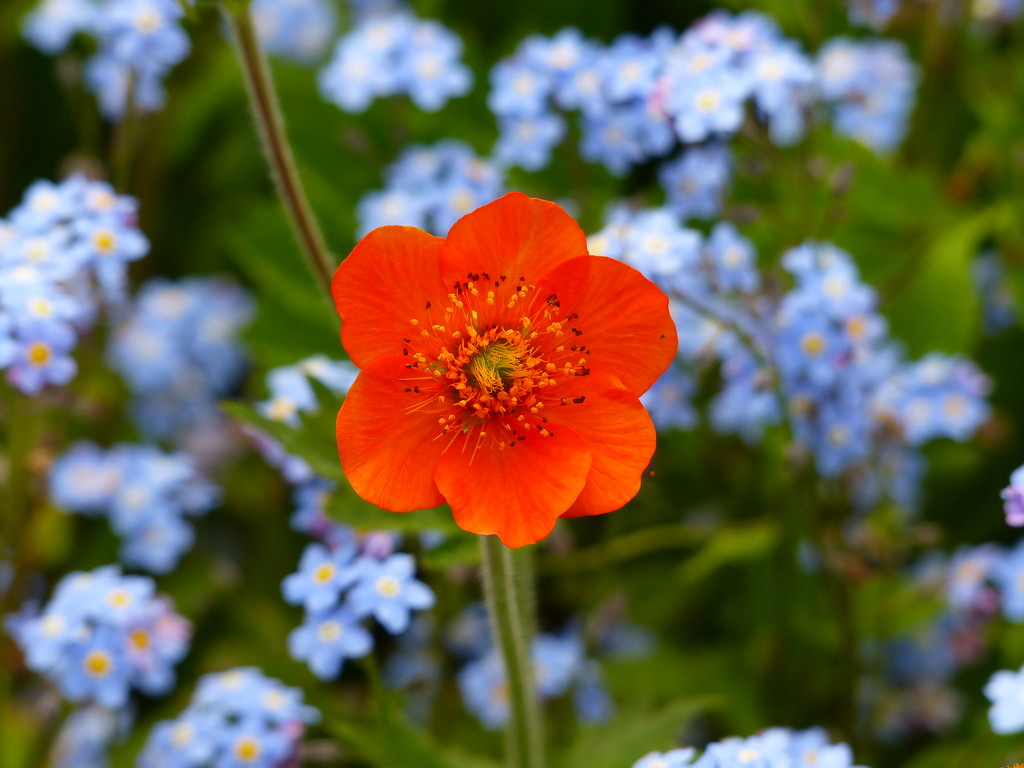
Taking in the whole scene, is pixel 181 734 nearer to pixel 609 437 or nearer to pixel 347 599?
pixel 347 599

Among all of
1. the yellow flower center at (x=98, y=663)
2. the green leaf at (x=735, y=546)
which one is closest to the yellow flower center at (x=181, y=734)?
the yellow flower center at (x=98, y=663)

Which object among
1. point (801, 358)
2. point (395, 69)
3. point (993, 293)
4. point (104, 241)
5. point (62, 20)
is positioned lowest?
point (801, 358)

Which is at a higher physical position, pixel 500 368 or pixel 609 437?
pixel 500 368

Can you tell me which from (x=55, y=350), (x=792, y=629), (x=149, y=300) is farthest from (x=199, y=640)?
(x=792, y=629)

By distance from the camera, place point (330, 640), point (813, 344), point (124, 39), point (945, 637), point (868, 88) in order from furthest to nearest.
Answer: point (868, 88) < point (945, 637) < point (124, 39) < point (813, 344) < point (330, 640)

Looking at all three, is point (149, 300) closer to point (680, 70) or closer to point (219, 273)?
point (219, 273)

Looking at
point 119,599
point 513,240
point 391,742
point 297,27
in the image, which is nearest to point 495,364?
point 513,240

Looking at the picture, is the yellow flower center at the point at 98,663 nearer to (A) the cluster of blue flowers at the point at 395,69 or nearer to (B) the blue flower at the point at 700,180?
(A) the cluster of blue flowers at the point at 395,69
